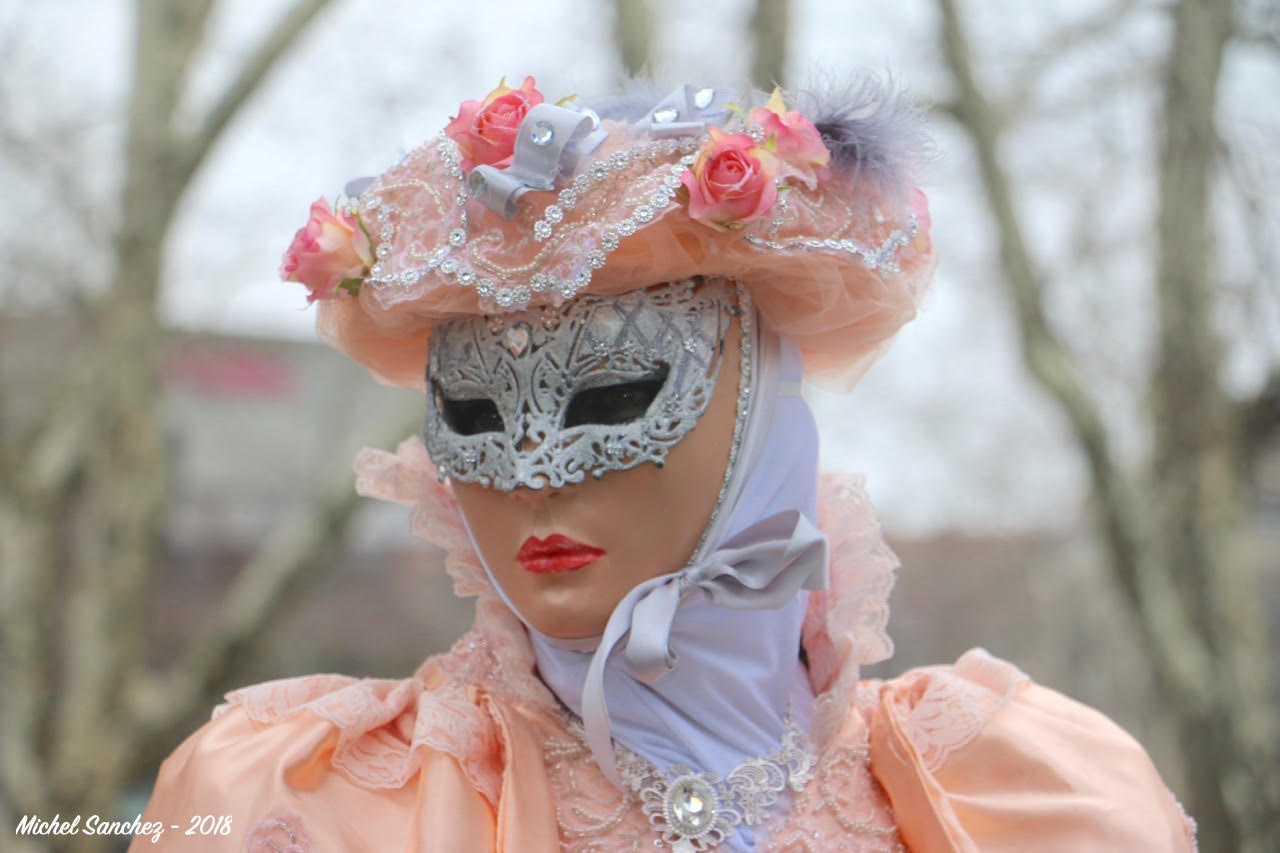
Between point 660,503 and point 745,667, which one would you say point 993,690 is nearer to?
point 745,667

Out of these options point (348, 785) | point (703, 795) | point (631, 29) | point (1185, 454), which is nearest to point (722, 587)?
point (703, 795)

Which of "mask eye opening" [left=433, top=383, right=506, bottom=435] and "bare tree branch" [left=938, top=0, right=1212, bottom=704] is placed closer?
"mask eye opening" [left=433, top=383, right=506, bottom=435]

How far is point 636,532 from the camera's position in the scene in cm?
172

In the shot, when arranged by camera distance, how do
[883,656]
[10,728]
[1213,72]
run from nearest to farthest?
1. [883,656]
2. [10,728]
3. [1213,72]

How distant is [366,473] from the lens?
2.02 m

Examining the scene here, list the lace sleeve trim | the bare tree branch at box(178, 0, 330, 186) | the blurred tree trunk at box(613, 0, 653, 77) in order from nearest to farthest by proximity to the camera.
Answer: the lace sleeve trim, the blurred tree trunk at box(613, 0, 653, 77), the bare tree branch at box(178, 0, 330, 186)

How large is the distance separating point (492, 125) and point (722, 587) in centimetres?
67

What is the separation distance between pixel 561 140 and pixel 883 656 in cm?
87

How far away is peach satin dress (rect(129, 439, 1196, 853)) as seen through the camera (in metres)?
1.66

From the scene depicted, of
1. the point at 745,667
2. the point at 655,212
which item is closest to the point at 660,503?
the point at 745,667

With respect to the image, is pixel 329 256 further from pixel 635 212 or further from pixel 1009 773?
pixel 1009 773

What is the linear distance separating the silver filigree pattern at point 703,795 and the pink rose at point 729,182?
717 millimetres

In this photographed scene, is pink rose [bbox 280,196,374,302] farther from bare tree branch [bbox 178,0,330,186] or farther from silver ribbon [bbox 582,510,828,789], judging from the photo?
bare tree branch [bbox 178,0,330,186]

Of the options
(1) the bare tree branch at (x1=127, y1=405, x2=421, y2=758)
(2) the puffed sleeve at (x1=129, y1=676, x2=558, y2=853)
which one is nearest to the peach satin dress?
(2) the puffed sleeve at (x1=129, y1=676, x2=558, y2=853)
